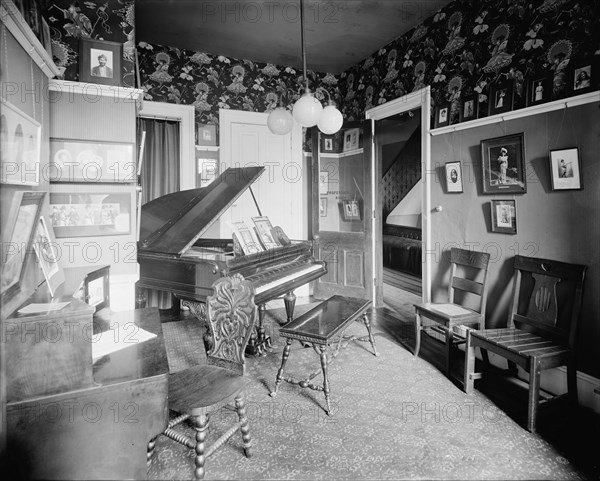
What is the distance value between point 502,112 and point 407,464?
9.45 ft

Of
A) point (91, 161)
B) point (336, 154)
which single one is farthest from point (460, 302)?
point (91, 161)

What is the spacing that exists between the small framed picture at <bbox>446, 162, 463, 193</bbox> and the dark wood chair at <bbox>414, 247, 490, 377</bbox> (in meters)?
0.62

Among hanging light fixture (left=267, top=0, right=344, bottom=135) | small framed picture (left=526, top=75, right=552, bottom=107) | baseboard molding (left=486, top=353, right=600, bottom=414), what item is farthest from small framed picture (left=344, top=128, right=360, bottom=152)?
baseboard molding (left=486, top=353, right=600, bottom=414)

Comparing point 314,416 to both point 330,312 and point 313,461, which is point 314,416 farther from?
point 330,312

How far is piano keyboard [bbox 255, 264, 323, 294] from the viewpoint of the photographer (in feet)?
9.75

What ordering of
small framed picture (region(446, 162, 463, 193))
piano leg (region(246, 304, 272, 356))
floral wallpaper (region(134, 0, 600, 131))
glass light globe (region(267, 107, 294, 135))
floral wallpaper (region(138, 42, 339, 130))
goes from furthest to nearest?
floral wallpaper (region(138, 42, 339, 130)) < small framed picture (region(446, 162, 463, 193)) < piano leg (region(246, 304, 272, 356)) < glass light globe (region(267, 107, 294, 135)) < floral wallpaper (region(134, 0, 600, 131))

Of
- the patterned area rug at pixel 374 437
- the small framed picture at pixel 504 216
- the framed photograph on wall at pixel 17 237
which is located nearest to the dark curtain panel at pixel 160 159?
the patterned area rug at pixel 374 437

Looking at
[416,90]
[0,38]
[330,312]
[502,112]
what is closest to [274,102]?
[416,90]

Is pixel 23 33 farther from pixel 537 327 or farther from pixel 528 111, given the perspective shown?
pixel 537 327

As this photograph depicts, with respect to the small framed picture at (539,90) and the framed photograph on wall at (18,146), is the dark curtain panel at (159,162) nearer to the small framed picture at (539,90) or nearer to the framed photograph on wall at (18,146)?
the framed photograph on wall at (18,146)

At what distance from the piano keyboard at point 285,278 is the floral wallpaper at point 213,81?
8.72ft

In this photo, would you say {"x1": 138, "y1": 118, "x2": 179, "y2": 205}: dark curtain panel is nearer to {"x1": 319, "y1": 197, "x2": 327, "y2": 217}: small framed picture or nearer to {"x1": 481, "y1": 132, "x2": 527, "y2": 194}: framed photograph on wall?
{"x1": 319, "y1": 197, "x2": 327, "y2": 217}: small framed picture

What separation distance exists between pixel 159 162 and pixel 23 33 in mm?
2999

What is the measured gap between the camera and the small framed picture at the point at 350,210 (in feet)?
17.7
